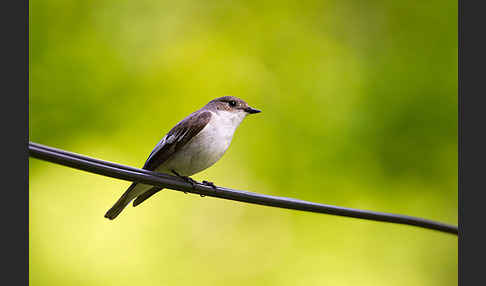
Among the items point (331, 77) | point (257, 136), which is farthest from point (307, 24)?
point (257, 136)

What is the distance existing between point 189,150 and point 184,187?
0.51 metres

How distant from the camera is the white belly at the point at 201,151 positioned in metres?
1.99

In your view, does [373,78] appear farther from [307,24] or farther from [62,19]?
[62,19]

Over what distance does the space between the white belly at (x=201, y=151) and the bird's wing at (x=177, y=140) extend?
0.06 ft

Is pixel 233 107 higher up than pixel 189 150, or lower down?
higher up

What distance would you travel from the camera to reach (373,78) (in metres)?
3.86

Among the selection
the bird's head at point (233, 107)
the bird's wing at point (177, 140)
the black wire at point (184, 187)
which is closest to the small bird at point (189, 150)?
the bird's wing at point (177, 140)

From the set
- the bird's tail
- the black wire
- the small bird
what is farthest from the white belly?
the black wire

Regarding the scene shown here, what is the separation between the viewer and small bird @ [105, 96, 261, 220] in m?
1.99

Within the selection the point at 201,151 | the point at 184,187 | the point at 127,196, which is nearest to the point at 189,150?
the point at 201,151

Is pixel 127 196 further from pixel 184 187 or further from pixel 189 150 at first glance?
pixel 184 187

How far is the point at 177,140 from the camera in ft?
6.61

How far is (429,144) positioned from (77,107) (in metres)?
2.66

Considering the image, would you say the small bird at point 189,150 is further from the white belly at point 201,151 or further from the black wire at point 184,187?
the black wire at point 184,187
